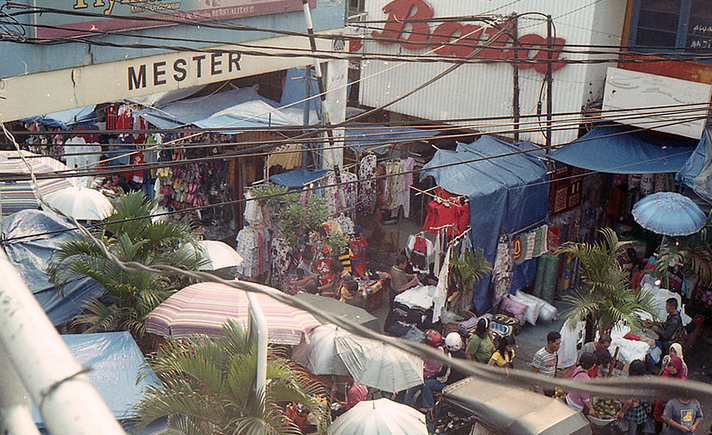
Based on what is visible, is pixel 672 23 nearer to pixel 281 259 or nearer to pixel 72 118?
pixel 281 259

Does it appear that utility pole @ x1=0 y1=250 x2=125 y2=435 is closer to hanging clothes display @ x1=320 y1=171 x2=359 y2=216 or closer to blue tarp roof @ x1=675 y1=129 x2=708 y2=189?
hanging clothes display @ x1=320 y1=171 x2=359 y2=216

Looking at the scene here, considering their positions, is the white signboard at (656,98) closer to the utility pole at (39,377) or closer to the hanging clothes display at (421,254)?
the hanging clothes display at (421,254)

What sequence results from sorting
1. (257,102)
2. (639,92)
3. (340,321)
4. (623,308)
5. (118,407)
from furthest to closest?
(257,102) → (639,92) → (623,308) → (118,407) → (340,321)

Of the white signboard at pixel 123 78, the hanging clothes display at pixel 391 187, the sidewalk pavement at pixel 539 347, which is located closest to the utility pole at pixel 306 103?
the white signboard at pixel 123 78

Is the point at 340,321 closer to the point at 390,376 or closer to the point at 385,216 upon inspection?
the point at 390,376

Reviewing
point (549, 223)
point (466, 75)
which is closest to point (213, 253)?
point (549, 223)

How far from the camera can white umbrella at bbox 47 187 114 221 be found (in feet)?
37.0

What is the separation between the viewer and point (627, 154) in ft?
43.1

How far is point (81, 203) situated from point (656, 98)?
29.8ft

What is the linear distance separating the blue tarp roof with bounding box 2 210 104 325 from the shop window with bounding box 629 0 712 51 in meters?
9.34

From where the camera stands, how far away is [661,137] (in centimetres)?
1357

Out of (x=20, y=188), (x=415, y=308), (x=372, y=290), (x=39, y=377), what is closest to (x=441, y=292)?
(x=415, y=308)

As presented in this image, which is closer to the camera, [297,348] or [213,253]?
[297,348]

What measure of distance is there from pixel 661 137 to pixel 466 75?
3.93 meters
